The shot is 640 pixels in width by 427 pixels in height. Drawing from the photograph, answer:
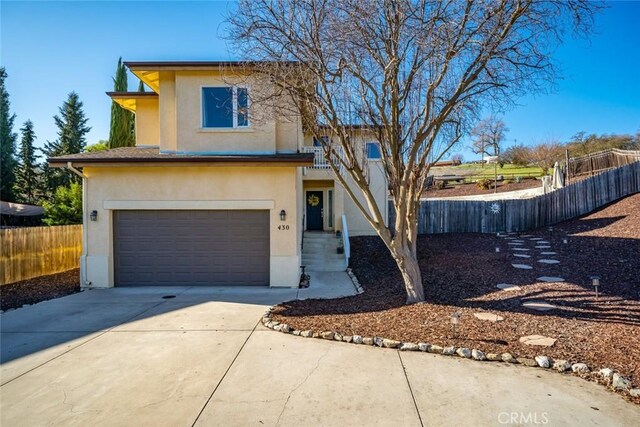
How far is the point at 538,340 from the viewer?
464 cm

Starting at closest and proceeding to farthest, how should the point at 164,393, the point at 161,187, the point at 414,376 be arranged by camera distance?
the point at 164,393 → the point at 414,376 → the point at 161,187

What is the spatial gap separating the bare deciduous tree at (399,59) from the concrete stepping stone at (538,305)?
6.02ft

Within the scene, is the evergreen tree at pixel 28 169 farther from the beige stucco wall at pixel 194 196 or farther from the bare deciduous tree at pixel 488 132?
the bare deciduous tree at pixel 488 132

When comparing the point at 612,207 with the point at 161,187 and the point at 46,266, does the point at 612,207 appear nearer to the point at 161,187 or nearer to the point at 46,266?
the point at 161,187

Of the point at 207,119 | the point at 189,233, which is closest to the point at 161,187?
the point at 189,233

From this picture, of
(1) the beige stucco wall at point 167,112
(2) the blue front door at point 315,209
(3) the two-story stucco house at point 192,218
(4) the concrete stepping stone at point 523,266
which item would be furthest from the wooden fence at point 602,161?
(1) the beige stucco wall at point 167,112

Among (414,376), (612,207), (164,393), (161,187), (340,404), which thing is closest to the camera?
(340,404)

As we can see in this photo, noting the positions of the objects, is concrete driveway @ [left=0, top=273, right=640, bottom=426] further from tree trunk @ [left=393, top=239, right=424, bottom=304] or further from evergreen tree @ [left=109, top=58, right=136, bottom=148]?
evergreen tree @ [left=109, top=58, right=136, bottom=148]

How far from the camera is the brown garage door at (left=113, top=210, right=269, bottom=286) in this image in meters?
9.29

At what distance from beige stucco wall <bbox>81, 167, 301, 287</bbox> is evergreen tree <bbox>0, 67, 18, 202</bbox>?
20.8 meters

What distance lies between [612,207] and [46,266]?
1971cm

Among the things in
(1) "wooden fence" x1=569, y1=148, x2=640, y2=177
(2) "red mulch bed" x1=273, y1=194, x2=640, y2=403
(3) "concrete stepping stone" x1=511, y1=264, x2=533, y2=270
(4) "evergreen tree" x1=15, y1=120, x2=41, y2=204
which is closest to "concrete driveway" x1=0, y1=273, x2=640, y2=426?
(2) "red mulch bed" x1=273, y1=194, x2=640, y2=403

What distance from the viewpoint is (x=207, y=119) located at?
10.2 metres

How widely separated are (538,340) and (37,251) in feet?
41.4
